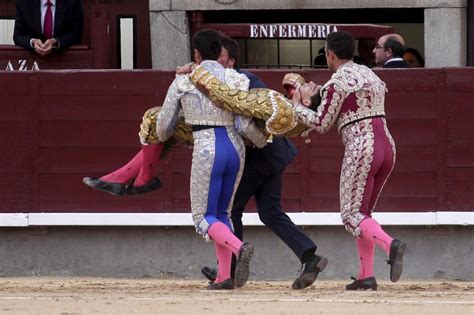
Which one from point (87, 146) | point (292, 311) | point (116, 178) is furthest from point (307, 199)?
point (292, 311)

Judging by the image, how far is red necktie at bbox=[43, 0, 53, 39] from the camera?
1372cm

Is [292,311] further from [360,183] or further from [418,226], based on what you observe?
[418,226]

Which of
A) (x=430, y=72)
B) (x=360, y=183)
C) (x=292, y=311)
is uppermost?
(x=430, y=72)

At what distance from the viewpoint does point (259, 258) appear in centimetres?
1288

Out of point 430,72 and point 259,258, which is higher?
point 430,72

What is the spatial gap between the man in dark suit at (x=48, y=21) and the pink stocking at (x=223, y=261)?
12.7ft

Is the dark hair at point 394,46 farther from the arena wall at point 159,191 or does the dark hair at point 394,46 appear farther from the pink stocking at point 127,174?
the pink stocking at point 127,174

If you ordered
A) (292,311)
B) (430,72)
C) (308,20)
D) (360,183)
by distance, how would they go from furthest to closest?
1. (308,20)
2. (430,72)
3. (360,183)
4. (292,311)

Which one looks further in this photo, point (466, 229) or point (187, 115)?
Answer: point (466, 229)

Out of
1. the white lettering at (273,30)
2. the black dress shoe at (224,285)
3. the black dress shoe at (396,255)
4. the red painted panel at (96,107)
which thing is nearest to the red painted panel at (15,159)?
the red painted panel at (96,107)

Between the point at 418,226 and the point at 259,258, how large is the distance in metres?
1.17

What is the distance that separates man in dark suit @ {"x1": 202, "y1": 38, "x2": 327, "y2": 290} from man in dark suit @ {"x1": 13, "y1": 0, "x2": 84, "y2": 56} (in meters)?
3.58

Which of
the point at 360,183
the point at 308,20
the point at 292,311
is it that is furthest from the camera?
the point at 308,20

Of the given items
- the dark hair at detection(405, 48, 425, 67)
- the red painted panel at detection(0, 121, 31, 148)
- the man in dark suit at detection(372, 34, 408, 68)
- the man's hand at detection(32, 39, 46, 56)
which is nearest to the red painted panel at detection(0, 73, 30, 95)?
the red painted panel at detection(0, 121, 31, 148)
